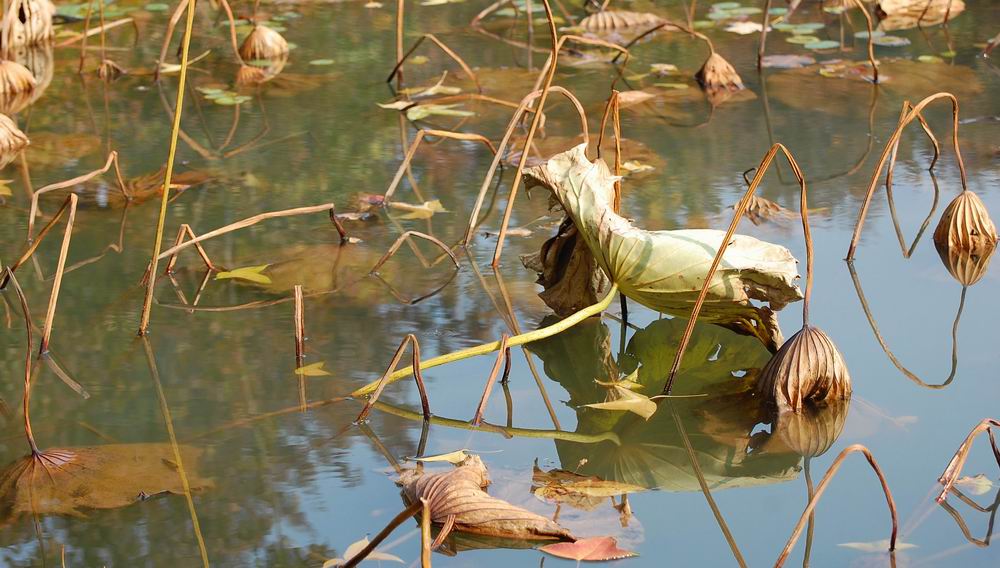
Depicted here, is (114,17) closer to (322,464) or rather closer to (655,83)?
(655,83)

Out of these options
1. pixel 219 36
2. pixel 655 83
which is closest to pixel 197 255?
pixel 655 83

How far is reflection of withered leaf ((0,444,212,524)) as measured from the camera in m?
1.29

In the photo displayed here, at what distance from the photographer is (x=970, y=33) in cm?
370

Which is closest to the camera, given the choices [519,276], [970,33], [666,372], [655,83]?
[666,372]

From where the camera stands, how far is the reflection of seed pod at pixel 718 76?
3148 mm

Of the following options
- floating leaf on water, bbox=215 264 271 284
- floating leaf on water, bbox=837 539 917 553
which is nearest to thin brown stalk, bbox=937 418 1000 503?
floating leaf on water, bbox=837 539 917 553

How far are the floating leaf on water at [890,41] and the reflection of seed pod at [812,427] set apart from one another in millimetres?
2422

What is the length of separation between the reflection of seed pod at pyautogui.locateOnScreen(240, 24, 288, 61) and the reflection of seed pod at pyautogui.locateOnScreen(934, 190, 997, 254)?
7.42ft

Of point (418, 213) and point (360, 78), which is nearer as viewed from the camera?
point (418, 213)

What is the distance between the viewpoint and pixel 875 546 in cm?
119

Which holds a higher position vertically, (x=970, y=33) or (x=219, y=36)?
(x=970, y=33)

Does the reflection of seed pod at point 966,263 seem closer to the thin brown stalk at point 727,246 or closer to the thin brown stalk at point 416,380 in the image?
the thin brown stalk at point 727,246

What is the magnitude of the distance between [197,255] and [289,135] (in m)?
0.85

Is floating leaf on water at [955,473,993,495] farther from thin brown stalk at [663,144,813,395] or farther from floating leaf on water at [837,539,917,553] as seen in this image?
thin brown stalk at [663,144,813,395]
